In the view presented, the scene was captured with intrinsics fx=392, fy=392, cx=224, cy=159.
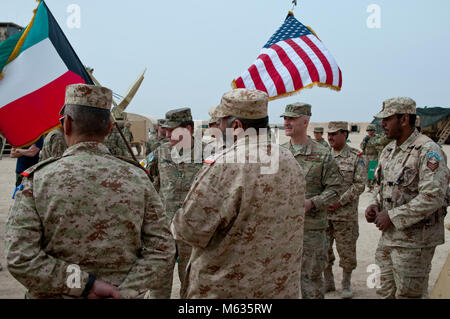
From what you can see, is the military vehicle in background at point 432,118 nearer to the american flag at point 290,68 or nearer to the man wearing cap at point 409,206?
the american flag at point 290,68

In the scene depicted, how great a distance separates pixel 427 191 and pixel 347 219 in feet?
7.02

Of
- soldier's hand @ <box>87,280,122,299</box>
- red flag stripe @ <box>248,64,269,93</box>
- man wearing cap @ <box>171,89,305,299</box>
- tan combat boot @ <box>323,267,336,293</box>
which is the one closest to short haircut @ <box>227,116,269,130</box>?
man wearing cap @ <box>171,89,305,299</box>

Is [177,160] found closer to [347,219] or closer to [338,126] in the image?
[347,219]

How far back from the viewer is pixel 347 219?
5285 mm

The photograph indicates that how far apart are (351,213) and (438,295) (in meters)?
2.26

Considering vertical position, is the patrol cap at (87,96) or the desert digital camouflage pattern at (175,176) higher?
the patrol cap at (87,96)

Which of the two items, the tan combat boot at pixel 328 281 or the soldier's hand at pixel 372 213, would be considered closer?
the soldier's hand at pixel 372 213

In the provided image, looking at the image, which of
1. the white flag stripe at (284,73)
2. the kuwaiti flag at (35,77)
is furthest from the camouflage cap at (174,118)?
the white flag stripe at (284,73)

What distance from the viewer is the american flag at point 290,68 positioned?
5.28m

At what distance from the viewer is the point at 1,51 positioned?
12.4 ft

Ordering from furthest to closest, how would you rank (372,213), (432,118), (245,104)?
(432,118)
(372,213)
(245,104)

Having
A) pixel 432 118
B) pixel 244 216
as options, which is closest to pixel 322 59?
pixel 244 216

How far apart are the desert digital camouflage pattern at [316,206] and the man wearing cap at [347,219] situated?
1.07 m
